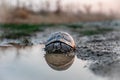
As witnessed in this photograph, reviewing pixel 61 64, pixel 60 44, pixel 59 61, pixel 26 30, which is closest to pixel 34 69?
pixel 61 64

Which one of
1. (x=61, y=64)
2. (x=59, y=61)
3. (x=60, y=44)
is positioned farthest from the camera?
(x=60, y=44)

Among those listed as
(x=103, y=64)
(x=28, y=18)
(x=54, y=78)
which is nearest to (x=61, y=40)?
(x=103, y=64)

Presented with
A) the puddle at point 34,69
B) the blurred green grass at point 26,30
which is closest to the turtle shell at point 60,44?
the puddle at point 34,69

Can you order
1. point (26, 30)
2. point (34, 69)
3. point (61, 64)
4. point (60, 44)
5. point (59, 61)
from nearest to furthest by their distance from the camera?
point (34, 69) < point (61, 64) < point (59, 61) < point (60, 44) < point (26, 30)

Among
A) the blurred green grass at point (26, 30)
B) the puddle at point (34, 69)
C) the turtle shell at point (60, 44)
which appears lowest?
the puddle at point (34, 69)

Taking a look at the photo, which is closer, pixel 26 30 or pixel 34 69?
pixel 34 69

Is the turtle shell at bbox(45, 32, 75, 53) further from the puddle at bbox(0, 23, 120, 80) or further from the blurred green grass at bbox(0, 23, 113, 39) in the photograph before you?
the blurred green grass at bbox(0, 23, 113, 39)

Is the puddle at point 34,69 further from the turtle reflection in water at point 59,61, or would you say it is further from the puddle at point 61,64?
the turtle reflection in water at point 59,61

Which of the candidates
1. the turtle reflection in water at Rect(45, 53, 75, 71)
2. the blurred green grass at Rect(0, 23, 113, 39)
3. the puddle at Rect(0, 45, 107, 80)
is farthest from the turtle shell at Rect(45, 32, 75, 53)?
the blurred green grass at Rect(0, 23, 113, 39)

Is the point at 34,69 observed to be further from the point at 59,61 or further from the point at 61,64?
the point at 59,61
